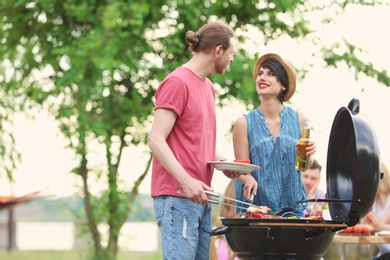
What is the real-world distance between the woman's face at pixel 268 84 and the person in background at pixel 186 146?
0.35 meters

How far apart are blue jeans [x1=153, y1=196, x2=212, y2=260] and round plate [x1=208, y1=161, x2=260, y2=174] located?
7.6 inches

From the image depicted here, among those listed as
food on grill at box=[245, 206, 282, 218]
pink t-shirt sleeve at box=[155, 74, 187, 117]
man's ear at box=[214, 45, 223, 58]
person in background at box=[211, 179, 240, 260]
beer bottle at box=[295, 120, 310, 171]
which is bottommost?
person in background at box=[211, 179, 240, 260]

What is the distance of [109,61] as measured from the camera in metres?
8.44

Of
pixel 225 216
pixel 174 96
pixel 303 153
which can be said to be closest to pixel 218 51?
pixel 174 96

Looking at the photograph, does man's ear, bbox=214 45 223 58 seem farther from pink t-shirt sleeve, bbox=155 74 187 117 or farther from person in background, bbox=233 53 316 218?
person in background, bbox=233 53 316 218

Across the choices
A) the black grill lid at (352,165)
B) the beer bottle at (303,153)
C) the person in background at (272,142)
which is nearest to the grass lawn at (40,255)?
the black grill lid at (352,165)

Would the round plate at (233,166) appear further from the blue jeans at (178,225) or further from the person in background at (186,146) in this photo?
Answer: the blue jeans at (178,225)

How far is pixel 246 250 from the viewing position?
13.1 feet

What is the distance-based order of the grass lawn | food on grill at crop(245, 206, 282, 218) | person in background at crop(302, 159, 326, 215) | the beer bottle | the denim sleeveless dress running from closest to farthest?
food on grill at crop(245, 206, 282, 218), the beer bottle, the denim sleeveless dress, person in background at crop(302, 159, 326, 215), the grass lawn

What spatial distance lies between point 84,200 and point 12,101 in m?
1.35

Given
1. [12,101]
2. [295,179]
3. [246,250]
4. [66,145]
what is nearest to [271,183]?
[295,179]

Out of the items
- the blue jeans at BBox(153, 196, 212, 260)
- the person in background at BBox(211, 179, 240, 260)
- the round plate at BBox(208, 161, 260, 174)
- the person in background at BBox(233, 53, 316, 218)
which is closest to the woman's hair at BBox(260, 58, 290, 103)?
the person in background at BBox(233, 53, 316, 218)

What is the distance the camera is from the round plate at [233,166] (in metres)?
3.93

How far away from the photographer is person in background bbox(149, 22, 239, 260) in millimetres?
3891
